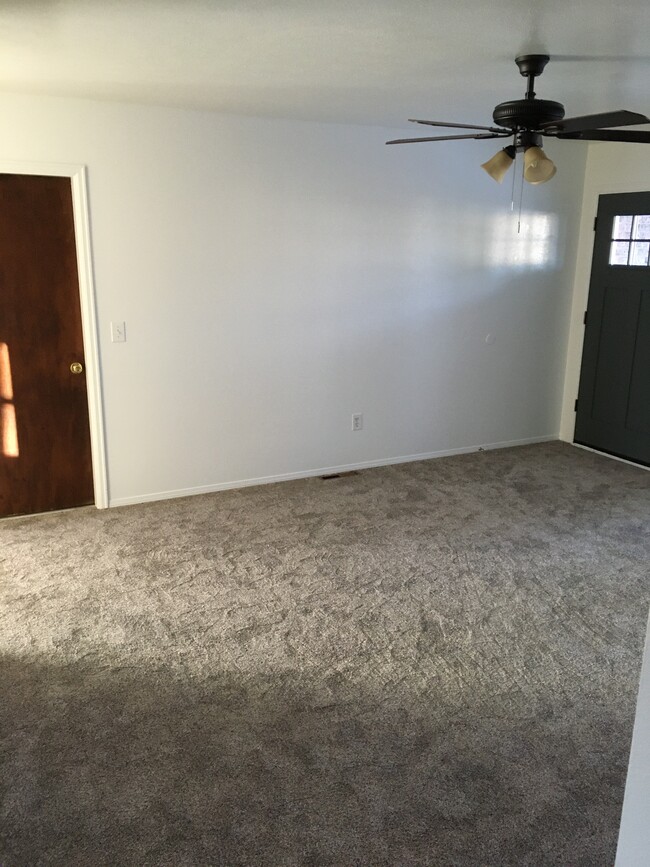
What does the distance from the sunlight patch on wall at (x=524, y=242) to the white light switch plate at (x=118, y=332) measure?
2807 mm

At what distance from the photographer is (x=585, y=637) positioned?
314 centimetres

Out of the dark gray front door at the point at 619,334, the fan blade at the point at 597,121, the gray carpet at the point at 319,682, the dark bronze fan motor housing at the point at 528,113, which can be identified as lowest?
the gray carpet at the point at 319,682

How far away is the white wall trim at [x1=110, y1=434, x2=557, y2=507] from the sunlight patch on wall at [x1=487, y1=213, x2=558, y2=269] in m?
1.46

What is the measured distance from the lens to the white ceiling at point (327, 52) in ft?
7.58

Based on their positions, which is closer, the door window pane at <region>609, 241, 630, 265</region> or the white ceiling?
the white ceiling

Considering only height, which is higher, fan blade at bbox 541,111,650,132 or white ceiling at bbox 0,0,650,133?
white ceiling at bbox 0,0,650,133

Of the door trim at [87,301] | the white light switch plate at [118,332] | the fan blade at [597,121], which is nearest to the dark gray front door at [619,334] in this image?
the fan blade at [597,121]

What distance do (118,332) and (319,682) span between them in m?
2.58

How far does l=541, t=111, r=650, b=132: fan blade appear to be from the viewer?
2.42 meters

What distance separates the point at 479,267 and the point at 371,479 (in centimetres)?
183

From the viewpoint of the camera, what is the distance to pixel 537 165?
9.66ft

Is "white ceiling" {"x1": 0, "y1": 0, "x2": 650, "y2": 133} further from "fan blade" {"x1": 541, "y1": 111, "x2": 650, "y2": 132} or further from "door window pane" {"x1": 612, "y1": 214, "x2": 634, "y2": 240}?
"door window pane" {"x1": 612, "y1": 214, "x2": 634, "y2": 240}

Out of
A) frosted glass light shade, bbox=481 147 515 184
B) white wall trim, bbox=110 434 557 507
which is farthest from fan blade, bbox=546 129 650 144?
white wall trim, bbox=110 434 557 507

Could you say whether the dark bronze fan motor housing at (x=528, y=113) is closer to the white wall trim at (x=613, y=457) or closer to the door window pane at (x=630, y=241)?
the door window pane at (x=630, y=241)
